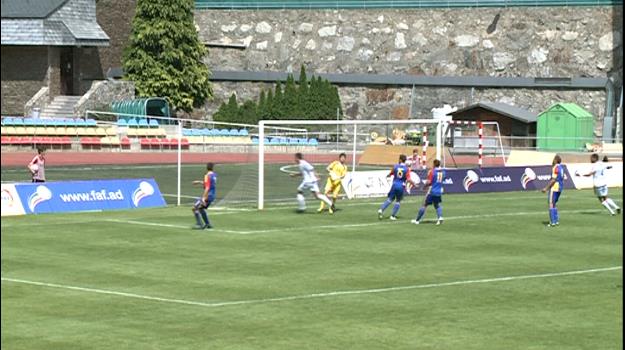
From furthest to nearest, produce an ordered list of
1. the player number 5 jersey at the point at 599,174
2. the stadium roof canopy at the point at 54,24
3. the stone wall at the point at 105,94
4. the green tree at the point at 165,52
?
the green tree at the point at 165,52 → the stone wall at the point at 105,94 → the stadium roof canopy at the point at 54,24 → the player number 5 jersey at the point at 599,174

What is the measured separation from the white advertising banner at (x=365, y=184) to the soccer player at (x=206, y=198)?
11.5 meters

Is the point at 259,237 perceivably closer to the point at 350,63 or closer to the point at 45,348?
the point at 45,348

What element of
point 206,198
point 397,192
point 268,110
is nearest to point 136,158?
point 268,110

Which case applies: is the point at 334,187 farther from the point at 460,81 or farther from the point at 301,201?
the point at 460,81

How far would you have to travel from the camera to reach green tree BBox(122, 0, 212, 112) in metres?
81.2

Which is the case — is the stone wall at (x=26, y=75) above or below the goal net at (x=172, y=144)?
above

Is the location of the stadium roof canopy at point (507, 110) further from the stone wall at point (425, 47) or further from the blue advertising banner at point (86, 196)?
the blue advertising banner at point (86, 196)

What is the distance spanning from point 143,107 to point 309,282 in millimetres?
56477

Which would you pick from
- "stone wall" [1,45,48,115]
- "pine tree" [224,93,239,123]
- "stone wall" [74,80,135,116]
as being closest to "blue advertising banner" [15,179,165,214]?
"stone wall" [74,80,135,116]

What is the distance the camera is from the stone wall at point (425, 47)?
78500mm

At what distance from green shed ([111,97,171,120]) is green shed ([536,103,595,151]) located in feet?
75.8

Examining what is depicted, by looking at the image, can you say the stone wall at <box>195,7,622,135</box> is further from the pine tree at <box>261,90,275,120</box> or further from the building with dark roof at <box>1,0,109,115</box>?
the building with dark roof at <box>1,0,109,115</box>

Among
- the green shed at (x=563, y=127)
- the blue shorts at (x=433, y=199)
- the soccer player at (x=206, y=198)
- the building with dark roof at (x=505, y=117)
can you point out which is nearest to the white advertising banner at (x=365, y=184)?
the blue shorts at (x=433, y=199)

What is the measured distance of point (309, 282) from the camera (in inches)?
905
